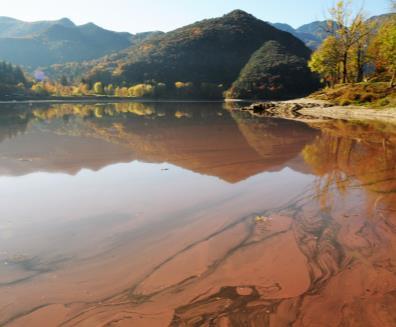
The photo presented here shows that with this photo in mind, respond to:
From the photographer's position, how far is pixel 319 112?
47.1 metres

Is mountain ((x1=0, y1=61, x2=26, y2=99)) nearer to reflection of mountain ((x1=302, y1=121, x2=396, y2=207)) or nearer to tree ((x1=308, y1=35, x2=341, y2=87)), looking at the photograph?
tree ((x1=308, y1=35, x2=341, y2=87))

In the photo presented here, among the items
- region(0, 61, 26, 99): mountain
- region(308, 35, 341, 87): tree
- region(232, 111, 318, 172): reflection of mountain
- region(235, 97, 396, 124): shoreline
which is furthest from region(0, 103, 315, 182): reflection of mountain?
region(0, 61, 26, 99): mountain

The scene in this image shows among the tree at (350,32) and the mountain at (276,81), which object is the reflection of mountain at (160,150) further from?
the mountain at (276,81)

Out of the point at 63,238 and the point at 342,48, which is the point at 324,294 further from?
the point at 342,48

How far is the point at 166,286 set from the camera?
232 inches

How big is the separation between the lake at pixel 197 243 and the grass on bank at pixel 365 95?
110 ft

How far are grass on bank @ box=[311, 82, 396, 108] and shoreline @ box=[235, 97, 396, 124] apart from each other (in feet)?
5.55

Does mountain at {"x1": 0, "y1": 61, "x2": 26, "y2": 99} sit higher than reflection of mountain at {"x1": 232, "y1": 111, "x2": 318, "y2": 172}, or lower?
higher

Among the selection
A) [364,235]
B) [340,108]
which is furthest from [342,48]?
[364,235]

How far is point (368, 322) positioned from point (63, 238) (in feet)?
19.4

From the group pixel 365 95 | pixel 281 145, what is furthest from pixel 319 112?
pixel 281 145

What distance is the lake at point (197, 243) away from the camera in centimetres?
532

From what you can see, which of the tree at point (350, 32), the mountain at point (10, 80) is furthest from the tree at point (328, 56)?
the mountain at point (10, 80)

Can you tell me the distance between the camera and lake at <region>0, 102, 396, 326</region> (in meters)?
5.32
